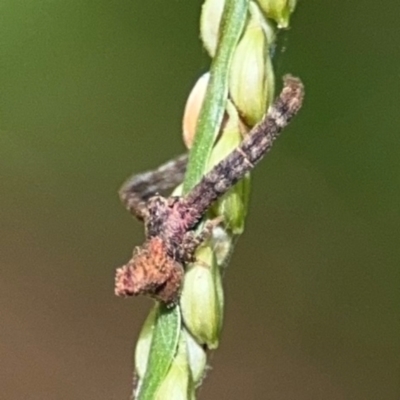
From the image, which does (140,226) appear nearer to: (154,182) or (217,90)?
(154,182)

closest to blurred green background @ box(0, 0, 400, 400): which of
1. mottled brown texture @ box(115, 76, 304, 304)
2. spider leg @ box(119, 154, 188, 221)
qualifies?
spider leg @ box(119, 154, 188, 221)

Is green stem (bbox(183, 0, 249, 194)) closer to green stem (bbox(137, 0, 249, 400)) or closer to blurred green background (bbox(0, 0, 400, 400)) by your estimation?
green stem (bbox(137, 0, 249, 400))

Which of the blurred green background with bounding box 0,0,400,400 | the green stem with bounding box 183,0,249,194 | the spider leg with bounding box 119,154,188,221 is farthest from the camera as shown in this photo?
the blurred green background with bounding box 0,0,400,400

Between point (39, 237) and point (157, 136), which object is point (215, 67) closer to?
point (157, 136)

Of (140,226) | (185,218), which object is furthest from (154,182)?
(140,226)

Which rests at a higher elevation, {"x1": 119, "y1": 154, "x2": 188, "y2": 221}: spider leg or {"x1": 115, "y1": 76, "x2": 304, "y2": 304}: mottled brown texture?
{"x1": 119, "y1": 154, "x2": 188, "y2": 221}: spider leg

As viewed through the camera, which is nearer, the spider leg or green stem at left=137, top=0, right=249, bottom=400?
green stem at left=137, top=0, right=249, bottom=400

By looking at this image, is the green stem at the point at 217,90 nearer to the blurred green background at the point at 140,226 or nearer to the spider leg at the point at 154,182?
the spider leg at the point at 154,182

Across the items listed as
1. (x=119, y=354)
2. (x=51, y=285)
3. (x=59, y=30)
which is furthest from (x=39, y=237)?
(x=59, y=30)
